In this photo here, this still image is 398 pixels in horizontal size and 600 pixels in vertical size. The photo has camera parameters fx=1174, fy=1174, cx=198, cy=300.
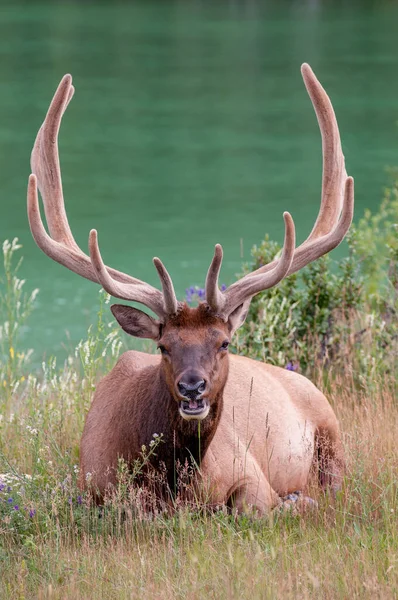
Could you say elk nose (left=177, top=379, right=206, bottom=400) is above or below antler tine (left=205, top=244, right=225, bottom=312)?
below

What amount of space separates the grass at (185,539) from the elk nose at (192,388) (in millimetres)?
531

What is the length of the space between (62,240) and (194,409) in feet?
4.76

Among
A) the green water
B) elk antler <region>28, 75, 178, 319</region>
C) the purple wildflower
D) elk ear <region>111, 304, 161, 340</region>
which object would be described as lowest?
the purple wildflower

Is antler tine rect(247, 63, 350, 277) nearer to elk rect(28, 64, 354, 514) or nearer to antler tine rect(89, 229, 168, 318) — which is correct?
elk rect(28, 64, 354, 514)

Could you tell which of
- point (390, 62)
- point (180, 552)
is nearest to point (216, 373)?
point (180, 552)

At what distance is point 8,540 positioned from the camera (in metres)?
5.23

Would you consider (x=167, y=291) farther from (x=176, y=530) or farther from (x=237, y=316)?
(x=176, y=530)

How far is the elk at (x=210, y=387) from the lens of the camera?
5227 millimetres

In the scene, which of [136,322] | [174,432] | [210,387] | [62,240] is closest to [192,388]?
[210,387]

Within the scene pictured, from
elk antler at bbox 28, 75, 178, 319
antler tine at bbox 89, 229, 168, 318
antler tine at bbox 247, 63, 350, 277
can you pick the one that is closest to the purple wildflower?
antler tine at bbox 247, 63, 350, 277

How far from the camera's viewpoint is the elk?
17.1 ft

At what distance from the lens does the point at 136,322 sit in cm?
549

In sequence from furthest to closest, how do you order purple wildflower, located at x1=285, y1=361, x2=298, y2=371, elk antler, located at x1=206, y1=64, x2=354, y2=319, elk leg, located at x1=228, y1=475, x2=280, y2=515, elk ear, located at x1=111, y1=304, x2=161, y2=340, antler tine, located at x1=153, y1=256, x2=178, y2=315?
purple wildflower, located at x1=285, y1=361, x2=298, y2=371, elk leg, located at x1=228, y1=475, x2=280, y2=515, elk ear, located at x1=111, y1=304, x2=161, y2=340, elk antler, located at x1=206, y1=64, x2=354, y2=319, antler tine, located at x1=153, y1=256, x2=178, y2=315

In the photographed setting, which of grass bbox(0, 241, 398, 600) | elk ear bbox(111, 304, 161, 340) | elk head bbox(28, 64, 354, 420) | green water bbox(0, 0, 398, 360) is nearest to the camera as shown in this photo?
grass bbox(0, 241, 398, 600)
